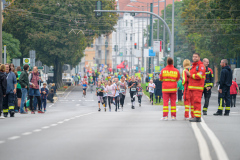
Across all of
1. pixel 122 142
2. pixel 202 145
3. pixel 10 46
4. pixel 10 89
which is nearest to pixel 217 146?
pixel 202 145

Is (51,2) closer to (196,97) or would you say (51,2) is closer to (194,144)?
(196,97)

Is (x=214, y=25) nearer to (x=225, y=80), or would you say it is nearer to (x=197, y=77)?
(x=225, y=80)

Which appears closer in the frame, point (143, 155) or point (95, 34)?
point (143, 155)

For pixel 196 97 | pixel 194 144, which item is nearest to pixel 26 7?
pixel 196 97

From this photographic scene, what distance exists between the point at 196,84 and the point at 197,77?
0.20 metres

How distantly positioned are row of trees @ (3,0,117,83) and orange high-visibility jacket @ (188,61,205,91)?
45894mm

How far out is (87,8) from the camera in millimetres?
62656

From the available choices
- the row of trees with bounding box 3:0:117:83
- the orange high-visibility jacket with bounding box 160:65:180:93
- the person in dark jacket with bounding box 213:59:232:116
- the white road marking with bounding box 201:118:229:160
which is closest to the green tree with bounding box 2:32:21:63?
the row of trees with bounding box 3:0:117:83

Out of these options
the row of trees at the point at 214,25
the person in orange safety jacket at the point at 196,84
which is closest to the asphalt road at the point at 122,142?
the person in orange safety jacket at the point at 196,84

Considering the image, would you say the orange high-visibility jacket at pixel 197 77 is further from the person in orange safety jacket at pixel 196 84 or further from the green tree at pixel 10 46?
the green tree at pixel 10 46

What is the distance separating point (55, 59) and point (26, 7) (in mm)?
6266

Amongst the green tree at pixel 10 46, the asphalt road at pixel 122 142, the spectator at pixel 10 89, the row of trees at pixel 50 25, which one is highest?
the row of trees at pixel 50 25

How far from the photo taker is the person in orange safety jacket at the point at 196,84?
48.6 ft

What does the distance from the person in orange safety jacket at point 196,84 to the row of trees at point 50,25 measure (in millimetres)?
45895
